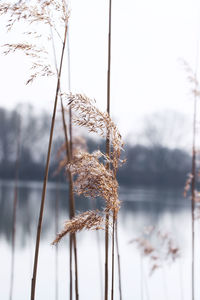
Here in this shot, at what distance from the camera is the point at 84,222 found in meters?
1.70

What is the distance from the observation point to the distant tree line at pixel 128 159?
25.6 m

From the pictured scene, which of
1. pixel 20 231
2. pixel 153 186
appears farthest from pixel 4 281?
pixel 153 186

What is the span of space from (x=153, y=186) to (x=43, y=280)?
63.3 ft

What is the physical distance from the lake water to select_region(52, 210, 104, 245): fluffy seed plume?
1399 mm

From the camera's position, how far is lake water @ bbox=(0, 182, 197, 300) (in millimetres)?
6703

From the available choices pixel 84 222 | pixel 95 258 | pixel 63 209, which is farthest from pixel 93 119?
pixel 63 209

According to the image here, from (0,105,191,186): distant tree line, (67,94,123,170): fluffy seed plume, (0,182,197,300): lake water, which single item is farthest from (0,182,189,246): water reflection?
(67,94,123,170): fluffy seed plume

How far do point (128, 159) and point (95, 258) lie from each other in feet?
49.7

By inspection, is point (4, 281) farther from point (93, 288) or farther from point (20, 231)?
point (20, 231)

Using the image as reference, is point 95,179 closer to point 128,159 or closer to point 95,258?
point 95,258

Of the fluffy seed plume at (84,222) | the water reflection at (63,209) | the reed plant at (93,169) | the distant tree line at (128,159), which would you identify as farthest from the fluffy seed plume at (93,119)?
the distant tree line at (128,159)

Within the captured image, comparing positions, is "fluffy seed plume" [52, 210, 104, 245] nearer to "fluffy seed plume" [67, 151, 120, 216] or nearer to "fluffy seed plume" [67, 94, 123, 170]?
"fluffy seed plume" [67, 151, 120, 216]

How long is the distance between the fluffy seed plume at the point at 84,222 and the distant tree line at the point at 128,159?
22.7 m

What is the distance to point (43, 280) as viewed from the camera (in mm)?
7406
